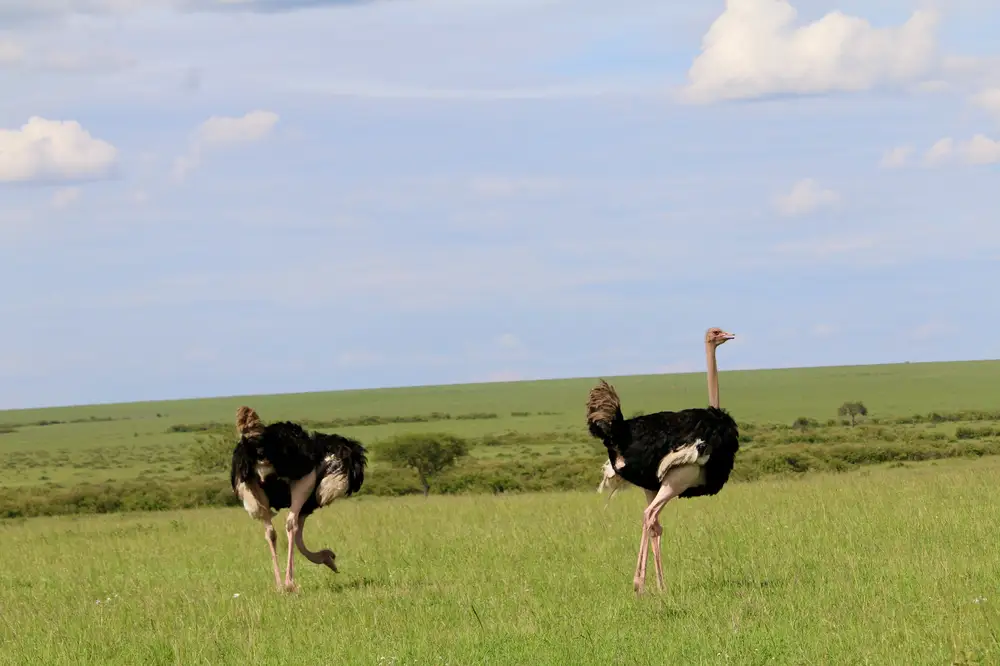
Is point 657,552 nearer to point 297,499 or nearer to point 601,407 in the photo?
point 601,407

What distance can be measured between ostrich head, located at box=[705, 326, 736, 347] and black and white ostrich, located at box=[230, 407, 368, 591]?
3401mm

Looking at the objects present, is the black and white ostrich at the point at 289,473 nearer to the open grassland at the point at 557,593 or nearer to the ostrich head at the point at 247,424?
the ostrich head at the point at 247,424

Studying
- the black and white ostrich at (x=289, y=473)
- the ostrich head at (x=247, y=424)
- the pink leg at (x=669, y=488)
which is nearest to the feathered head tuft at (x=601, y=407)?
the pink leg at (x=669, y=488)

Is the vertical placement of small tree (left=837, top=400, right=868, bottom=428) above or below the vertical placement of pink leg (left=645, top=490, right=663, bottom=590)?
below

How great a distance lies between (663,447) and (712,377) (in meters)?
1.13

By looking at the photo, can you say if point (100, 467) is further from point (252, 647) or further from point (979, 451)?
point (252, 647)

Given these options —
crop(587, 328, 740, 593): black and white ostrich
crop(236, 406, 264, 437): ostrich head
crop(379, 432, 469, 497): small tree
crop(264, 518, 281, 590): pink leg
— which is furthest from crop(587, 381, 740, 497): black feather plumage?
crop(379, 432, 469, 497): small tree

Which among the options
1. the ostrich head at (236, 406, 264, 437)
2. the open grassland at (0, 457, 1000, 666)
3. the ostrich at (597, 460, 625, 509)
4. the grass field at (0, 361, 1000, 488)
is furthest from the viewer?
the grass field at (0, 361, 1000, 488)

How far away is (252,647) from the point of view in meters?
8.94

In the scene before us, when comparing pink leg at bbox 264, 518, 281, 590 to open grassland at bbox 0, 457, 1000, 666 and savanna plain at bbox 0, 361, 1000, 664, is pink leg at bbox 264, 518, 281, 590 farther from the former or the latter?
open grassland at bbox 0, 457, 1000, 666

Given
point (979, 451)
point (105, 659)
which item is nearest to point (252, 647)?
point (105, 659)

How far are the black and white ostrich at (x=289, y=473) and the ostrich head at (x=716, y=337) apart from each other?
3401 millimetres

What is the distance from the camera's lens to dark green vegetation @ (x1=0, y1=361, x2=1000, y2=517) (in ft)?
122

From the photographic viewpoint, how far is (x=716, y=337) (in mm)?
12367
